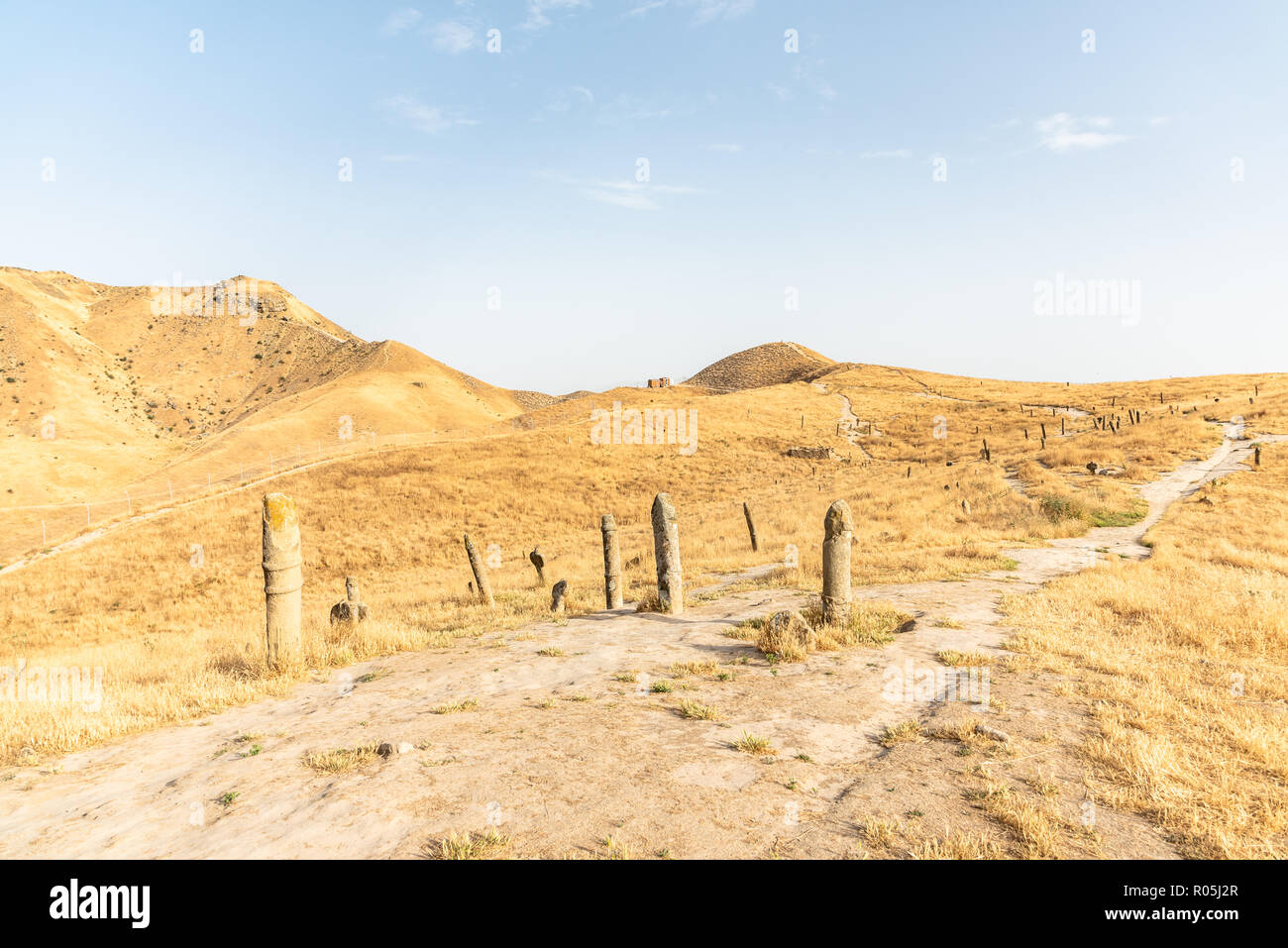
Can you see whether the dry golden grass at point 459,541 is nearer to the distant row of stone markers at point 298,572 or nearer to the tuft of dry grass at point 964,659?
the distant row of stone markers at point 298,572

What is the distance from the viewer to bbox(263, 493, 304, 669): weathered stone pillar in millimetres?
10914

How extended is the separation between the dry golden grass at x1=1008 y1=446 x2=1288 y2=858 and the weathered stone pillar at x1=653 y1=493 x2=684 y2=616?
6783 mm

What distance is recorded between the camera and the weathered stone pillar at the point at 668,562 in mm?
14055

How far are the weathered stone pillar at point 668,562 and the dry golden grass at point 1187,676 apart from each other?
678 centimetres

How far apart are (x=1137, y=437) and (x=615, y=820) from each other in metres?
48.8

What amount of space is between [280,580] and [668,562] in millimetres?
7962

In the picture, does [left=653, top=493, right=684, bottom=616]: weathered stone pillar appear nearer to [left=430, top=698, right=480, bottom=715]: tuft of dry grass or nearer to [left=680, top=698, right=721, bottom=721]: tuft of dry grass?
[left=680, top=698, right=721, bottom=721]: tuft of dry grass

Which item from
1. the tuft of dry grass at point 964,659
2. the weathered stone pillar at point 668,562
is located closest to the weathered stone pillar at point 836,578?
the tuft of dry grass at point 964,659

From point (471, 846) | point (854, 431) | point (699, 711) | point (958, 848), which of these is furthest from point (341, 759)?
point (854, 431)

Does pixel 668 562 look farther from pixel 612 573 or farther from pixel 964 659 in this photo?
pixel 964 659

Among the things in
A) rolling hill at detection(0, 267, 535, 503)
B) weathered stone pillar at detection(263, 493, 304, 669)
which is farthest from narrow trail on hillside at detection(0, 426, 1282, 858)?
rolling hill at detection(0, 267, 535, 503)

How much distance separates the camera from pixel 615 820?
515 cm
